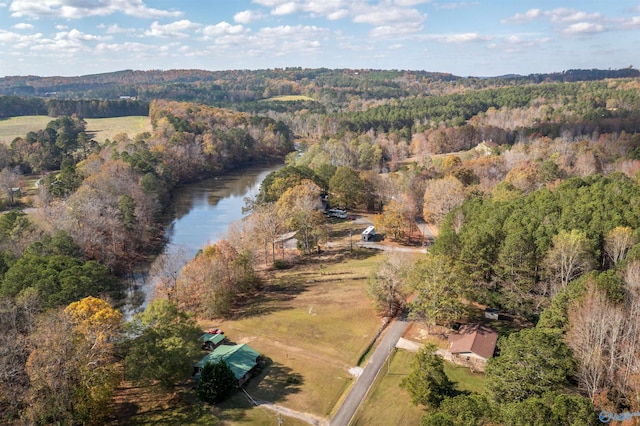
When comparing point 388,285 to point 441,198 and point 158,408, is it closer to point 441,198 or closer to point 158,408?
point 158,408

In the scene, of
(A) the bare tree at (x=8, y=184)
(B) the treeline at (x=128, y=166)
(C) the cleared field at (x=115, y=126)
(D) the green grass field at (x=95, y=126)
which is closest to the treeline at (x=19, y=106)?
(D) the green grass field at (x=95, y=126)

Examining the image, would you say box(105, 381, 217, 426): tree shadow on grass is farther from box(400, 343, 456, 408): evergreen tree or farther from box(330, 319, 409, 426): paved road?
box(400, 343, 456, 408): evergreen tree

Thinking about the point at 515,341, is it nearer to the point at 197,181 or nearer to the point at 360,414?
the point at 360,414

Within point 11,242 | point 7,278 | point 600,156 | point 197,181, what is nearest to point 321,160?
point 197,181

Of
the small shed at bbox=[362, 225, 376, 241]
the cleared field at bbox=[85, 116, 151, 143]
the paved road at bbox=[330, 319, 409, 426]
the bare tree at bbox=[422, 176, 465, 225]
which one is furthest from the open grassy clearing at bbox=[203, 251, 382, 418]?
Result: the cleared field at bbox=[85, 116, 151, 143]

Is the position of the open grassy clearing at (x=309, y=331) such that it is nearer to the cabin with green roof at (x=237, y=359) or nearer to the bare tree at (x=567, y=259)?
the cabin with green roof at (x=237, y=359)

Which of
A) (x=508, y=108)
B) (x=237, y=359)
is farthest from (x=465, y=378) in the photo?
(x=508, y=108)
